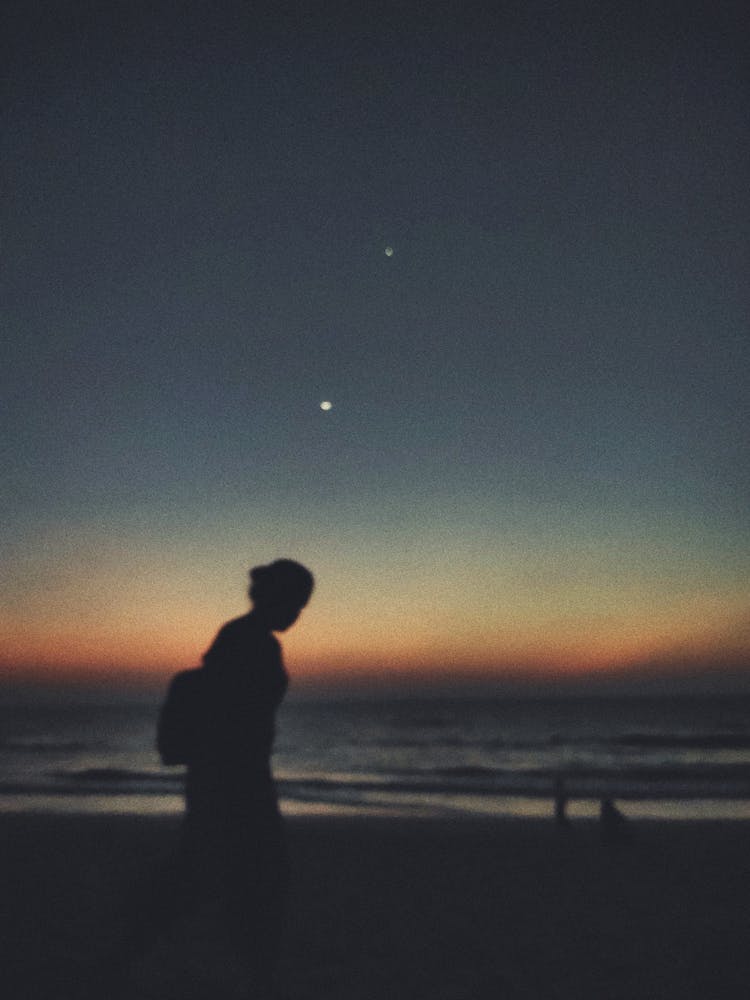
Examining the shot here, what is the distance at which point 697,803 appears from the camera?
1766 cm

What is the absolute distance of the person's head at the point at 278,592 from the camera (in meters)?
3.31

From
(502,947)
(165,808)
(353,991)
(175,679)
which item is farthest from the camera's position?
(165,808)

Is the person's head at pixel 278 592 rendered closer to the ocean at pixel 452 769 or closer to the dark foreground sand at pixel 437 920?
the dark foreground sand at pixel 437 920

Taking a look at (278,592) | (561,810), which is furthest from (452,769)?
(278,592)

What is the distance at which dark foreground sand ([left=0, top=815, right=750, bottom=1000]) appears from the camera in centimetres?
462

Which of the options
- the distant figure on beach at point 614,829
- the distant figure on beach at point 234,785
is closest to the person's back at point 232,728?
the distant figure on beach at point 234,785

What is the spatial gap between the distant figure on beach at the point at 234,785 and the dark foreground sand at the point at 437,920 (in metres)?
0.30

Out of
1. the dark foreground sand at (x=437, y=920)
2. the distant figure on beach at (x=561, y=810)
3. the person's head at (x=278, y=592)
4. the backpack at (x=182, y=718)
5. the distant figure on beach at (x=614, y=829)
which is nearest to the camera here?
the backpack at (x=182, y=718)

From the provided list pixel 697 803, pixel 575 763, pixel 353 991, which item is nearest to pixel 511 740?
pixel 575 763

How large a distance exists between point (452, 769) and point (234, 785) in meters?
32.6

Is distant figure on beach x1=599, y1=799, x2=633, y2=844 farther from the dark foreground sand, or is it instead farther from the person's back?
the person's back

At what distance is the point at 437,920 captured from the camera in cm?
632

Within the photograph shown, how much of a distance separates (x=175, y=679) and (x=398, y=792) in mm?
19664

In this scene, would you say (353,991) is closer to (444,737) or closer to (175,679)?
(175,679)
